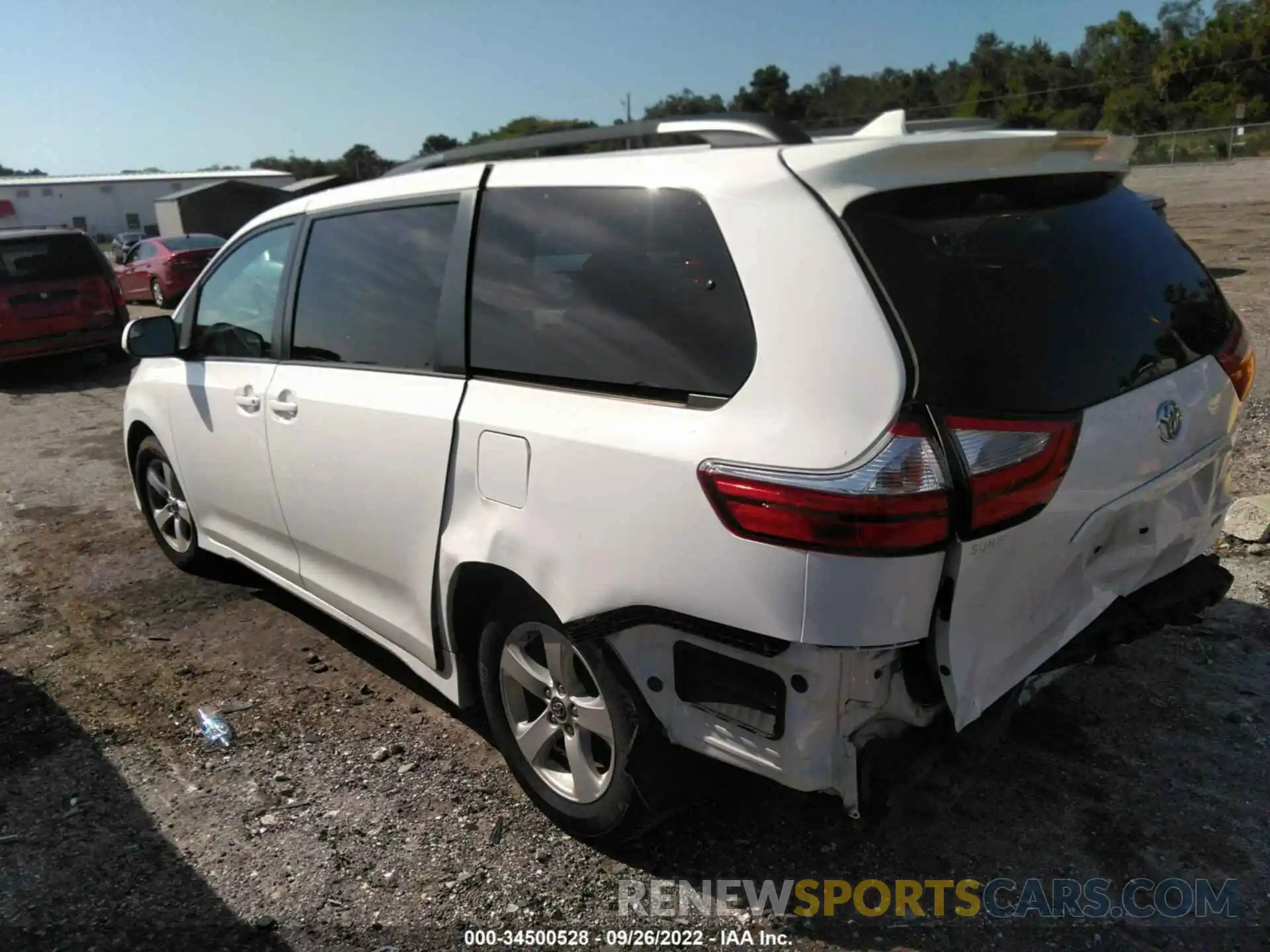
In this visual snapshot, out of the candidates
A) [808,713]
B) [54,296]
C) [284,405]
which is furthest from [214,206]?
[808,713]

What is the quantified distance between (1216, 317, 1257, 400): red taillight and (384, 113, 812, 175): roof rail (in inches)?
54.9

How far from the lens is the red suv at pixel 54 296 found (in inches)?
441

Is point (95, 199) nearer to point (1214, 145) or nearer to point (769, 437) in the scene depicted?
point (1214, 145)

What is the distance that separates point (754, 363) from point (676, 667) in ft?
2.47

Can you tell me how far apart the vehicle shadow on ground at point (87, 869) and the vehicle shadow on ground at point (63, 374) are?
9212 mm

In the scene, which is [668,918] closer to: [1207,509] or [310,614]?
[1207,509]

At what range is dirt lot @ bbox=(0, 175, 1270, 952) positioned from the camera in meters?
2.61

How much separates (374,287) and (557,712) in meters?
1.60

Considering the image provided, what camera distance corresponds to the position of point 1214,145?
37.5 m

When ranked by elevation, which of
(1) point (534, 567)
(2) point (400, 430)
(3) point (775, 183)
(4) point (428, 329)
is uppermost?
(3) point (775, 183)

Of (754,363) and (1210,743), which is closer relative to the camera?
(754,363)

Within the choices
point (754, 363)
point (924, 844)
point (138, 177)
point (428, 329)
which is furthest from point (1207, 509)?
point (138, 177)

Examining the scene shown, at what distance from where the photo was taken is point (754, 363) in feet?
7.04

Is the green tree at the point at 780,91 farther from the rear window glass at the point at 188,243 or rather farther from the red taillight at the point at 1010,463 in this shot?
the red taillight at the point at 1010,463
